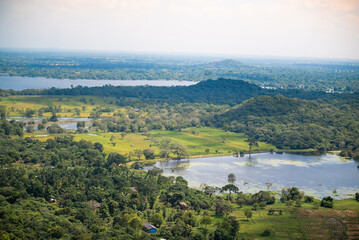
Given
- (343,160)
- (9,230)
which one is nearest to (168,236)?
(9,230)

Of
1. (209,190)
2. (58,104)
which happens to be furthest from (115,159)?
(58,104)

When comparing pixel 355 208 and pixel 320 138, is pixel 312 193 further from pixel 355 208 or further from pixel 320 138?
pixel 320 138

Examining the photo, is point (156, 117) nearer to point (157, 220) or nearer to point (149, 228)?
point (157, 220)

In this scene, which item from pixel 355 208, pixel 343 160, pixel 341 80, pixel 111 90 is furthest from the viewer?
pixel 341 80

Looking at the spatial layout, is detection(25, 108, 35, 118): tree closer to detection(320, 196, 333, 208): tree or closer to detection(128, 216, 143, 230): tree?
detection(128, 216, 143, 230): tree

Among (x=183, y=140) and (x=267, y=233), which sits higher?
(x=183, y=140)

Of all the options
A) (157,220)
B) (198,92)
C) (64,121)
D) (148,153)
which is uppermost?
(198,92)
